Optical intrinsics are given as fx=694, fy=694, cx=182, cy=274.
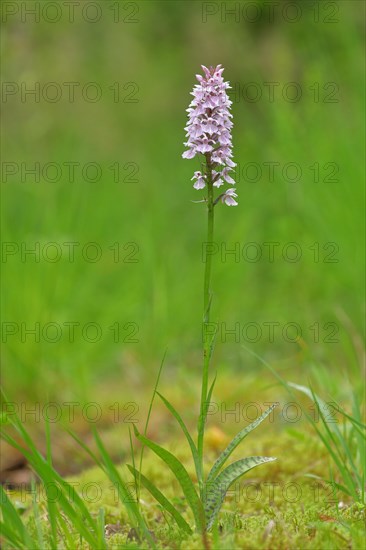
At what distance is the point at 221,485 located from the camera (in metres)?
1.23

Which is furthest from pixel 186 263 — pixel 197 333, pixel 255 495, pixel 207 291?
pixel 207 291

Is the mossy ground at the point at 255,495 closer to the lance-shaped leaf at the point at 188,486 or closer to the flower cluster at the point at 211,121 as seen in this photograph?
the lance-shaped leaf at the point at 188,486

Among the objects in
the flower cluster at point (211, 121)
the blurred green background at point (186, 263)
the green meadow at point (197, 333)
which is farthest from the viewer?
the blurred green background at point (186, 263)

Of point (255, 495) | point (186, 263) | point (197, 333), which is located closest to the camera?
point (255, 495)

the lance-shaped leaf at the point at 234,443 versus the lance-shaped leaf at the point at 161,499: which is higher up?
the lance-shaped leaf at the point at 234,443

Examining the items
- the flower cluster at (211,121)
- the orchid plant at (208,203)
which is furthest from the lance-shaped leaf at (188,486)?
the flower cluster at (211,121)

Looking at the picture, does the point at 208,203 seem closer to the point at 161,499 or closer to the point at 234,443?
the point at 234,443

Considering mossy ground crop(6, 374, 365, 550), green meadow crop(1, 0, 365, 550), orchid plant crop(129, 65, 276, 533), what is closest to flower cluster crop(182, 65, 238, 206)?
orchid plant crop(129, 65, 276, 533)

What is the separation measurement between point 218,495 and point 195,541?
0.09m

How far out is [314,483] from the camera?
170 cm

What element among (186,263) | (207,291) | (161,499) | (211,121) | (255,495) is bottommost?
(255,495)

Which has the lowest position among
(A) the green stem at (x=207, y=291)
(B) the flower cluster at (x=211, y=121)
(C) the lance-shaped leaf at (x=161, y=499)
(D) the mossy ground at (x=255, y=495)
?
(D) the mossy ground at (x=255, y=495)

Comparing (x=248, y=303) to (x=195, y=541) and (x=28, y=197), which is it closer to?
(x=28, y=197)

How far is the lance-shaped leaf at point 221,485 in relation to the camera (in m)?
1.22
